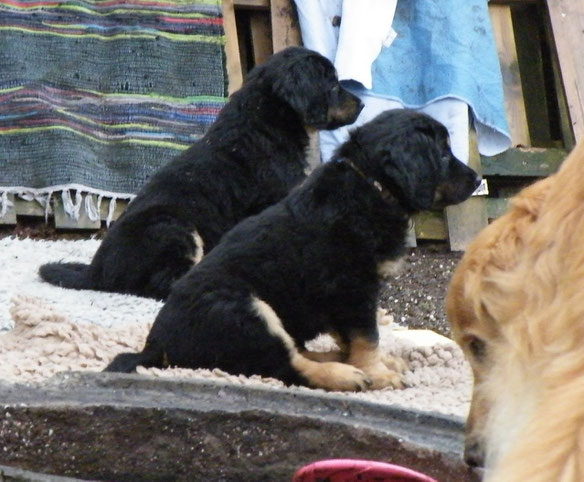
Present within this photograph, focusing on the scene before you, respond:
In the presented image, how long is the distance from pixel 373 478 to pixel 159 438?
0.82 metres

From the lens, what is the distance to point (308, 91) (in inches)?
229

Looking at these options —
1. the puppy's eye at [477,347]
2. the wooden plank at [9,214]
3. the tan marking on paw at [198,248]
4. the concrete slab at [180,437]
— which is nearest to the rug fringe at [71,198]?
the wooden plank at [9,214]

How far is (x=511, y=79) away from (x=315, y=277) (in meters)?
4.07

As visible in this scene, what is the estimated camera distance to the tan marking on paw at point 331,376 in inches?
160

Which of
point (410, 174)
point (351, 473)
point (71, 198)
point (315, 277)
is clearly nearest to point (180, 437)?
point (351, 473)

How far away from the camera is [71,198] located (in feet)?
23.4

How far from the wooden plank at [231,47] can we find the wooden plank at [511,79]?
1.82 m

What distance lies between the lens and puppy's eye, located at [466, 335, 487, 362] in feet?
5.76

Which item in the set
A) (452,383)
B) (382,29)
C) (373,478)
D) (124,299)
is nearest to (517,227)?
(373,478)

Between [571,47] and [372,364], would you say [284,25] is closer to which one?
[571,47]

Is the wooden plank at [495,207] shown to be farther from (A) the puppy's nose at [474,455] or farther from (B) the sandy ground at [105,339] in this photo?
(A) the puppy's nose at [474,455]

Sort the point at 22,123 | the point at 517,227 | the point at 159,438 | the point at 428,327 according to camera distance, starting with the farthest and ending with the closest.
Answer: the point at 22,123 → the point at 428,327 → the point at 159,438 → the point at 517,227

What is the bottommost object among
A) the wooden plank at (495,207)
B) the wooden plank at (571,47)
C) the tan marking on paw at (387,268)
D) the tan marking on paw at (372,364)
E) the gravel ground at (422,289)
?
the gravel ground at (422,289)

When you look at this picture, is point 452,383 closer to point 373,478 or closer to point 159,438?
point 159,438
